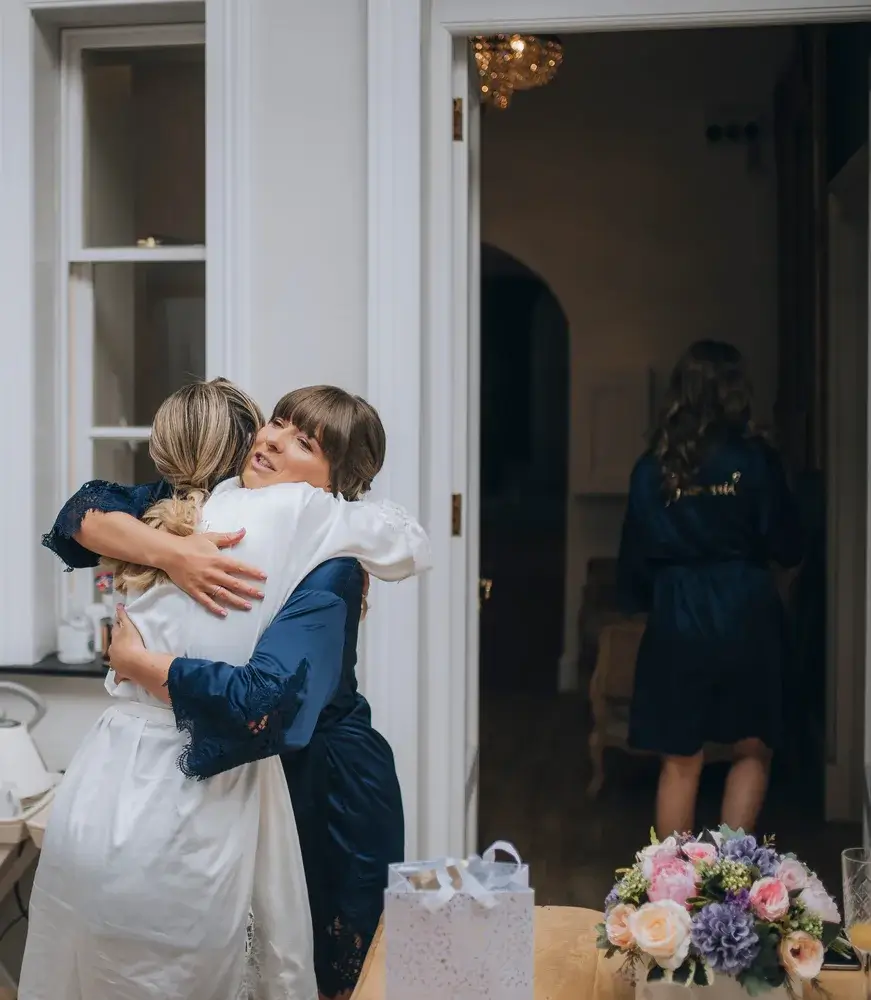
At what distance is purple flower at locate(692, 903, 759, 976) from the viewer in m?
1.41

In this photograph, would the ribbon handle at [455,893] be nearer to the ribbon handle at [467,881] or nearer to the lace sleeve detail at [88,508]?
the ribbon handle at [467,881]

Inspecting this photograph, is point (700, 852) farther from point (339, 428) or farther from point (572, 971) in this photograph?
point (339, 428)

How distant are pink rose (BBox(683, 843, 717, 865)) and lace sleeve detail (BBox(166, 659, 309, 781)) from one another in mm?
563

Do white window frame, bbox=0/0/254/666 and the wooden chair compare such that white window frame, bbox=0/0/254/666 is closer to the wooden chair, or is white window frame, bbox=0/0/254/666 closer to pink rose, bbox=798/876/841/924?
pink rose, bbox=798/876/841/924

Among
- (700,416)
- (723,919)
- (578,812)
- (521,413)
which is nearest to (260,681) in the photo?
(723,919)

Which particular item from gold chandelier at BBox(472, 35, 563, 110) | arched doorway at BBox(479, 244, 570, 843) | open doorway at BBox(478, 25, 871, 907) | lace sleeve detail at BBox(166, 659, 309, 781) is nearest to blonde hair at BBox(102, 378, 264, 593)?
lace sleeve detail at BBox(166, 659, 309, 781)

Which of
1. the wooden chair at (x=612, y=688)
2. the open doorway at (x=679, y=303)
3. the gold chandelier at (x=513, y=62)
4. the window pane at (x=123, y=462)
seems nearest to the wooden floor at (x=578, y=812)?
the open doorway at (x=679, y=303)

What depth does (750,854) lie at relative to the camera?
149cm

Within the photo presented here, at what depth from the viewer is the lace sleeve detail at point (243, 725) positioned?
1.69 metres

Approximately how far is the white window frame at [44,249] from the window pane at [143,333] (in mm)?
114

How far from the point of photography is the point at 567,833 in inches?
174

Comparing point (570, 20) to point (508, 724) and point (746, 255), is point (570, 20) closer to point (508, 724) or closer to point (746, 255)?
point (746, 255)

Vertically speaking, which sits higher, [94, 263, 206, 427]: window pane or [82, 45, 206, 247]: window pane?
[82, 45, 206, 247]: window pane

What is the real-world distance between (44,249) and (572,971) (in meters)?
2.04
